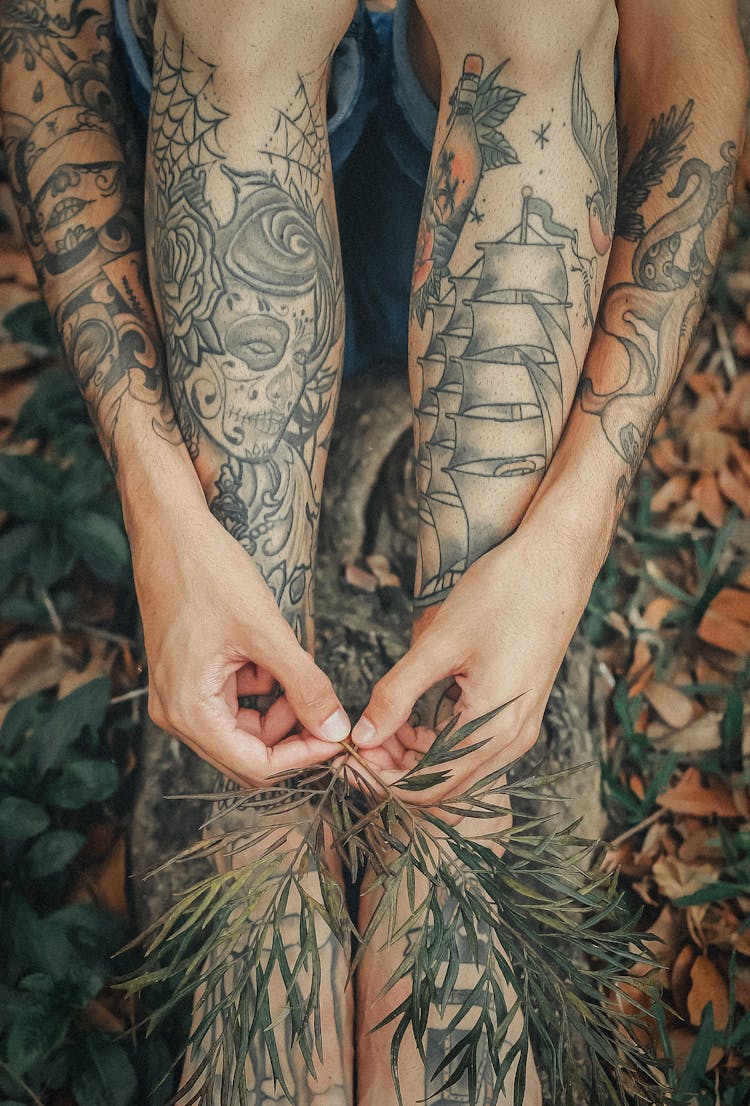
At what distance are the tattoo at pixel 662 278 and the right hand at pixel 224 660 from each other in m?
0.40

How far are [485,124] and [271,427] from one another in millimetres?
361

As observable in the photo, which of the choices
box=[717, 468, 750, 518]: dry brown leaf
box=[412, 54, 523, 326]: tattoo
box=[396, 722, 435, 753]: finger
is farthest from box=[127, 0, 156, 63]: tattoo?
box=[717, 468, 750, 518]: dry brown leaf

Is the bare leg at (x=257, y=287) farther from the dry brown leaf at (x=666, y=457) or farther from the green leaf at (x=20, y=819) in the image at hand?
the dry brown leaf at (x=666, y=457)

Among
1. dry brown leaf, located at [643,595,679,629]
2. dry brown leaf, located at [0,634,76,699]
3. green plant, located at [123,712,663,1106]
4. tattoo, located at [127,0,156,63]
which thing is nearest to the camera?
green plant, located at [123,712,663,1106]

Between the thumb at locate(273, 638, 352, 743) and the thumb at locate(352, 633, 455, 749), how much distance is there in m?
0.02

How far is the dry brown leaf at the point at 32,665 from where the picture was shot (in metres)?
A: 1.23

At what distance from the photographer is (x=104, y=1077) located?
95cm

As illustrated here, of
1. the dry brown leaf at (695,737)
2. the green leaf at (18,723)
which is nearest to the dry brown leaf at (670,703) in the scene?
the dry brown leaf at (695,737)

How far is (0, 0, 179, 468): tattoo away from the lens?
3.25ft

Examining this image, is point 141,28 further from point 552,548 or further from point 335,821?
point 335,821

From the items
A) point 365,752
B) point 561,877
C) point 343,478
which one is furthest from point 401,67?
point 561,877

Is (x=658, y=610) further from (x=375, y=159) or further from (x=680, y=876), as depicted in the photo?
(x=375, y=159)

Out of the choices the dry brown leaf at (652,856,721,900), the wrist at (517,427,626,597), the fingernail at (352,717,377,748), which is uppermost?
the wrist at (517,427,626,597)

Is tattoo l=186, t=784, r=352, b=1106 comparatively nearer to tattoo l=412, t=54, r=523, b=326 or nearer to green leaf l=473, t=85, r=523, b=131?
tattoo l=412, t=54, r=523, b=326
